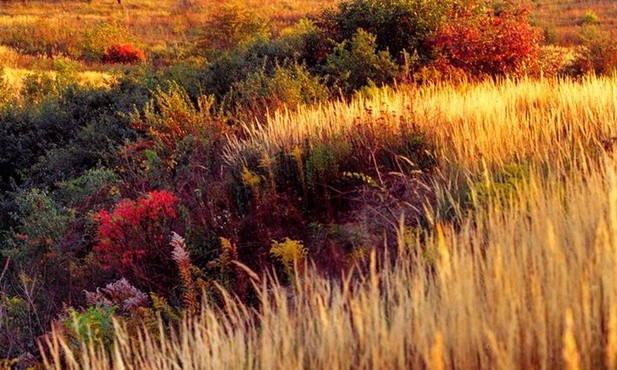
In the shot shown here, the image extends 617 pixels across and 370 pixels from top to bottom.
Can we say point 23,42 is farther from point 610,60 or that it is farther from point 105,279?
point 105,279

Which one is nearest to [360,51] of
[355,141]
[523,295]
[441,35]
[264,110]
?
[441,35]

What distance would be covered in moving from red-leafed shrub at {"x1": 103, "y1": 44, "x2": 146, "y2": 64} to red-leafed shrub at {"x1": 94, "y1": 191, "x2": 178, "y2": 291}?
2936cm

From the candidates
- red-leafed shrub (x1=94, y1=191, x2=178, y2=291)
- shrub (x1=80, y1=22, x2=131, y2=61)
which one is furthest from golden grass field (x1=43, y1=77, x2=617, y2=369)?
shrub (x1=80, y1=22, x2=131, y2=61)

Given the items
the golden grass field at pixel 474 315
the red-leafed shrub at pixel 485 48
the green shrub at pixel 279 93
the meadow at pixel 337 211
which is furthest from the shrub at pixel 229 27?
the golden grass field at pixel 474 315

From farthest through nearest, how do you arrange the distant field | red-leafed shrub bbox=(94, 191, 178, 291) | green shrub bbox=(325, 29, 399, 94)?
the distant field, green shrub bbox=(325, 29, 399, 94), red-leafed shrub bbox=(94, 191, 178, 291)

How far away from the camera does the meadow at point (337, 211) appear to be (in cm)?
241

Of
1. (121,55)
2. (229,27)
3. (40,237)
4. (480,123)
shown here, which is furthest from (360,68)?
(121,55)

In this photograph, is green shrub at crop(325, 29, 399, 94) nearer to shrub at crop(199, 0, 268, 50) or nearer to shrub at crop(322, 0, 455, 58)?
shrub at crop(322, 0, 455, 58)

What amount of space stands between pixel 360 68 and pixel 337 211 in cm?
549

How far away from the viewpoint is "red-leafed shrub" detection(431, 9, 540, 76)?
36.1 feet

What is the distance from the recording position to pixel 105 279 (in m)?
6.01

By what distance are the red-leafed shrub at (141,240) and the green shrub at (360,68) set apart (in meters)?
4.88

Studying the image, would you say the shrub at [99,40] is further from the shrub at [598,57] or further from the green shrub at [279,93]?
the shrub at [598,57]

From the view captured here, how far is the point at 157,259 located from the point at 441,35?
22.4 feet
